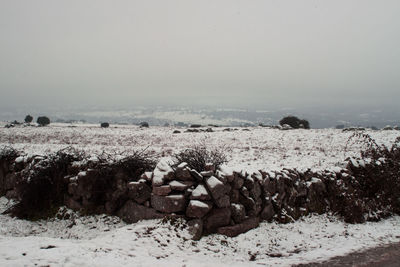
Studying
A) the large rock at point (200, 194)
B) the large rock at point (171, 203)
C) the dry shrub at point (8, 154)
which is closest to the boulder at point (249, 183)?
the large rock at point (200, 194)

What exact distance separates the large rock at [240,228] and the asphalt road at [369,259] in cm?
183

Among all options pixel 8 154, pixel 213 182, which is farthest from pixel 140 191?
pixel 8 154

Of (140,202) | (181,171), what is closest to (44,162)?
(140,202)

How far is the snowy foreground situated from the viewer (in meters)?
4.75

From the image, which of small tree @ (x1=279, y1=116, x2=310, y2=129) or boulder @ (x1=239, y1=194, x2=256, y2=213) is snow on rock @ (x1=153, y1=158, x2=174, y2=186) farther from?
small tree @ (x1=279, y1=116, x2=310, y2=129)

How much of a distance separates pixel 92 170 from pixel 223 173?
421 cm

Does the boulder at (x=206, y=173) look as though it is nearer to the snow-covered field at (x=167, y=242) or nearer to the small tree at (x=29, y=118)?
the snow-covered field at (x=167, y=242)

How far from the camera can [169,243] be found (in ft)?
19.5

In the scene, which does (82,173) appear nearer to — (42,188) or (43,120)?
(42,188)

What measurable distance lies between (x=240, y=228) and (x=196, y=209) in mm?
1425

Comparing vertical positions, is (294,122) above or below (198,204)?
above

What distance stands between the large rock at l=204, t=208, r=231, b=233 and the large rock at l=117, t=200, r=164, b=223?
1.25 m

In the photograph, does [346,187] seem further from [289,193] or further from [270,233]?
[270,233]

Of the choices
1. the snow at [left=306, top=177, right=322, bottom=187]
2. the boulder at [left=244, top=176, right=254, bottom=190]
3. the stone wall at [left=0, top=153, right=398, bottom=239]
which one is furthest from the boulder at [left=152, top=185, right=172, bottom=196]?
the snow at [left=306, top=177, right=322, bottom=187]
